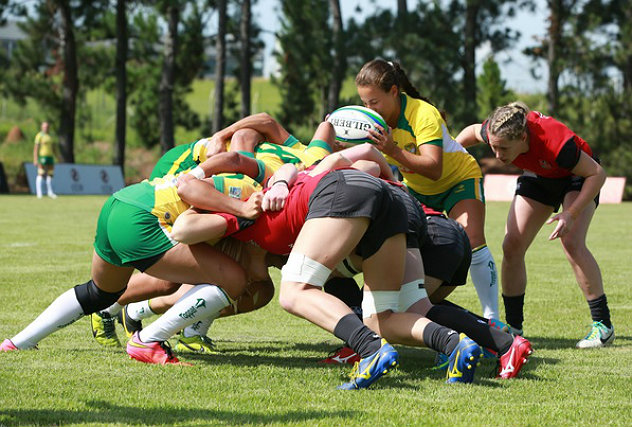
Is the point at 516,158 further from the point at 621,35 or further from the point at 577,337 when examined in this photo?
the point at 621,35

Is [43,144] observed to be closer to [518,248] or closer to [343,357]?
[518,248]

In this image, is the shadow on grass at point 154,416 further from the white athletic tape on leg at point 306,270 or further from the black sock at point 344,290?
the black sock at point 344,290

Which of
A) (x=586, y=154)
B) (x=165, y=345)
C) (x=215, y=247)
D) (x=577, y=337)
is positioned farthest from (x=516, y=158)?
(x=165, y=345)

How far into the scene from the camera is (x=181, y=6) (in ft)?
107

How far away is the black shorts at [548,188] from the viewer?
6.18 meters

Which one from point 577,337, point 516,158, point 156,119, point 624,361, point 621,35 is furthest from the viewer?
point 156,119

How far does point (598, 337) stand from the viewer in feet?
19.8

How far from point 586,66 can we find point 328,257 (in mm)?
34925

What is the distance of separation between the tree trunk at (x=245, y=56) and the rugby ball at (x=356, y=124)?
28813 mm

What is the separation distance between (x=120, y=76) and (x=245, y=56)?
4.70 m

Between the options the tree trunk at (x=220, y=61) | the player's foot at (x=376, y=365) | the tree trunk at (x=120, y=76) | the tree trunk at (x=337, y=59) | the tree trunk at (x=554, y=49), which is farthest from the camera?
the tree trunk at (x=554, y=49)

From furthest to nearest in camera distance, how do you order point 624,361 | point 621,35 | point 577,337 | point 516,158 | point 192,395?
point 621,35
point 577,337
point 516,158
point 624,361
point 192,395

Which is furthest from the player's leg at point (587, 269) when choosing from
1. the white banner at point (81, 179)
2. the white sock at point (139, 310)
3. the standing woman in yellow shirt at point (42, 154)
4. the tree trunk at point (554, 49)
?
the tree trunk at point (554, 49)

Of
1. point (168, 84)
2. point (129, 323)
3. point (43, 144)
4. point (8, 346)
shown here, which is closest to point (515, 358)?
point (129, 323)
